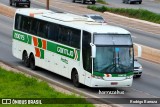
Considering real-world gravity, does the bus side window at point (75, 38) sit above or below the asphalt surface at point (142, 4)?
above

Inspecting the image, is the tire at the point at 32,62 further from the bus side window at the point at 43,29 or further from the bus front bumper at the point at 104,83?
the bus front bumper at the point at 104,83

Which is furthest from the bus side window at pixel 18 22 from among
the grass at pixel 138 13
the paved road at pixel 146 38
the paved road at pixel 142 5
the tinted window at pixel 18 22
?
the paved road at pixel 142 5

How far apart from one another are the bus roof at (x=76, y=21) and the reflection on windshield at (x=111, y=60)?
883 millimetres

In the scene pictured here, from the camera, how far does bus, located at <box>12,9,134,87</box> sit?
973 inches

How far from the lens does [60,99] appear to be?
834 inches

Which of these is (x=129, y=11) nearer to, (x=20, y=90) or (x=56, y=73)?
(x=56, y=73)

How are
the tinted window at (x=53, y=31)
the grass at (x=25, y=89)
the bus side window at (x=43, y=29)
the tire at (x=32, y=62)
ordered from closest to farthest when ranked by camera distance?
1. the grass at (x=25, y=89)
2. the tinted window at (x=53, y=31)
3. the bus side window at (x=43, y=29)
4. the tire at (x=32, y=62)

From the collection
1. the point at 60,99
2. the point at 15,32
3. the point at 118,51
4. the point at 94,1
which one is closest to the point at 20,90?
the point at 60,99

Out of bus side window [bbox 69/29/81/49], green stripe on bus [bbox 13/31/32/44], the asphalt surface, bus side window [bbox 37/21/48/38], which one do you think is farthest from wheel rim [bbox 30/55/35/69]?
the asphalt surface

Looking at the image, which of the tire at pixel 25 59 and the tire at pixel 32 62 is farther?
the tire at pixel 25 59

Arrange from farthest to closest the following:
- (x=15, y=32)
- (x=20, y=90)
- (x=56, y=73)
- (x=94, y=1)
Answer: (x=94, y=1), (x=15, y=32), (x=56, y=73), (x=20, y=90)

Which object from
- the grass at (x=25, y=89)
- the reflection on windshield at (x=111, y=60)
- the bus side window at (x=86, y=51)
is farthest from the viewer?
the bus side window at (x=86, y=51)

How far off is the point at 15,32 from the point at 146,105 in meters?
12.8

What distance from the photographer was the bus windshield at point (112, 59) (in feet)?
80.9
